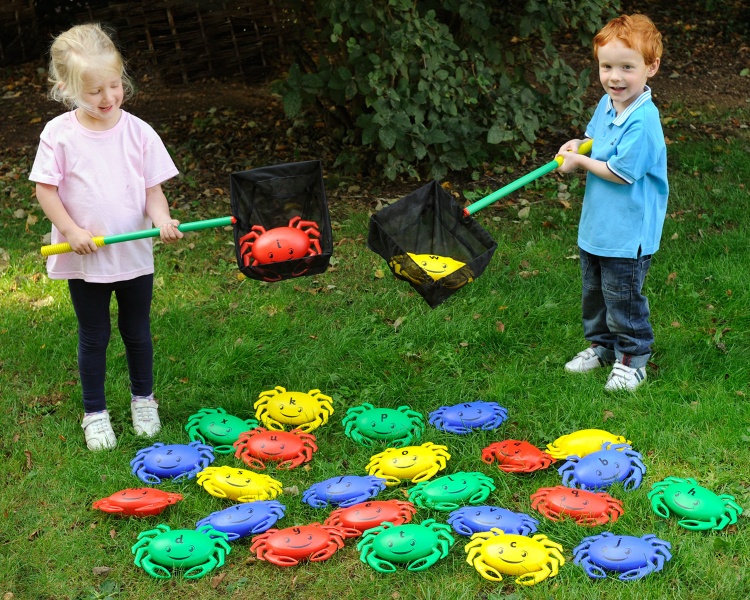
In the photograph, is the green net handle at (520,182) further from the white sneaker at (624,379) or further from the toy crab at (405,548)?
the toy crab at (405,548)

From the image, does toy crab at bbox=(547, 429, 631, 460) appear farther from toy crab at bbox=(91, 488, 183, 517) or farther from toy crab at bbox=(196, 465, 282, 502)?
toy crab at bbox=(91, 488, 183, 517)

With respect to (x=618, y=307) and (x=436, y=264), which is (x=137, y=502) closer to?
(x=436, y=264)

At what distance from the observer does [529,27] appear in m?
5.89

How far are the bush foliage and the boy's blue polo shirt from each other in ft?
7.05

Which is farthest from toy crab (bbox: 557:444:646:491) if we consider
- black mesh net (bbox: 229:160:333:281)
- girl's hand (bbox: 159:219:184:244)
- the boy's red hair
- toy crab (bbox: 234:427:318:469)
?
girl's hand (bbox: 159:219:184:244)

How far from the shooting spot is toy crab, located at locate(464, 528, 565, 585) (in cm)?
270

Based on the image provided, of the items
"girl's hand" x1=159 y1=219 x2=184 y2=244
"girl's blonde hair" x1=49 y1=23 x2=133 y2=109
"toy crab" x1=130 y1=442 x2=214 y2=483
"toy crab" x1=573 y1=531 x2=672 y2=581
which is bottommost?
"toy crab" x1=573 y1=531 x2=672 y2=581

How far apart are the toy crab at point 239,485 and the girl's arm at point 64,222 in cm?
89

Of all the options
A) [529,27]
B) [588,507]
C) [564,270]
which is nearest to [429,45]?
[529,27]

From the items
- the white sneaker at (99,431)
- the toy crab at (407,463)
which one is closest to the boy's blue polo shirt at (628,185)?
the toy crab at (407,463)

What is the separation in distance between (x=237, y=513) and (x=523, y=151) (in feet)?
13.0

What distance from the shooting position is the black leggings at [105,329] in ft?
11.0

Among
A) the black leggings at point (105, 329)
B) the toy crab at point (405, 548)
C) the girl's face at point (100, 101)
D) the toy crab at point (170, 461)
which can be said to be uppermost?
the girl's face at point (100, 101)

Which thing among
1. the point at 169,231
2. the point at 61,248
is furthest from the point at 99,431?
the point at 169,231
